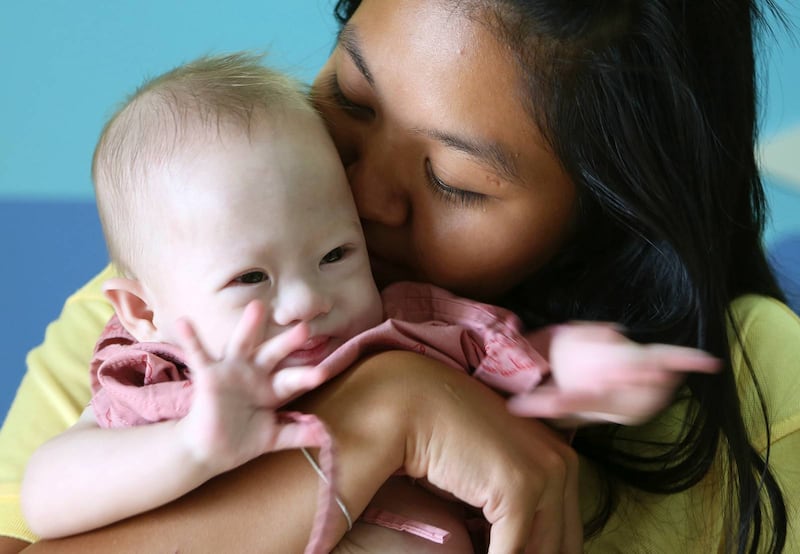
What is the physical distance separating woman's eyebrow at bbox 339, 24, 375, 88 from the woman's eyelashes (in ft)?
0.34

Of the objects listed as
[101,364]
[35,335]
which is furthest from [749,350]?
[35,335]

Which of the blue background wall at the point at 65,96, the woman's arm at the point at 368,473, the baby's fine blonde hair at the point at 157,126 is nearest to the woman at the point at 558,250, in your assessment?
the woman's arm at the point at 368,473

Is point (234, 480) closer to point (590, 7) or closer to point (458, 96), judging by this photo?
point (458, 96)

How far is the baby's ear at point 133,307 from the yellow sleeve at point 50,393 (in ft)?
0.74

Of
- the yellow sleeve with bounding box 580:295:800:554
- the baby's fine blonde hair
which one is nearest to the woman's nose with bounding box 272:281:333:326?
the baby's fine blonde hair

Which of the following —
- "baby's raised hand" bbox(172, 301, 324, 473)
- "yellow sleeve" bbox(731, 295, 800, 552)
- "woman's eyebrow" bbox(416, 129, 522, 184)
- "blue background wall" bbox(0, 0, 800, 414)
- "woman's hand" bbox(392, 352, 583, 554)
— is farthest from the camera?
"blue background wall" bbox(0, 0, 800, 414)

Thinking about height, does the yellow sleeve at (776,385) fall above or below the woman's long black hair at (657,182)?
below

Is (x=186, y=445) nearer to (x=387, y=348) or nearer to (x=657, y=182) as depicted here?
(x=387, y=348)

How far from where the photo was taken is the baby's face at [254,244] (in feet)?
2.87

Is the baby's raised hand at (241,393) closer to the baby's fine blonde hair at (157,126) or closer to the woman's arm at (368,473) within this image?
the woman's arm at (368,473)

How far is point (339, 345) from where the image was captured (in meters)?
0.93

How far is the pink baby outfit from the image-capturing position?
33.3 inches

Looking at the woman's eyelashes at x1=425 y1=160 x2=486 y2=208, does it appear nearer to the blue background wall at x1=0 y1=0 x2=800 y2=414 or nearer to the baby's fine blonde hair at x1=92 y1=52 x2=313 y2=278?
the baby's fine blonde hair at x1=92 y1=52 x2=313 y2=278

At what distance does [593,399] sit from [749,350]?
398mm
